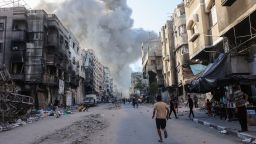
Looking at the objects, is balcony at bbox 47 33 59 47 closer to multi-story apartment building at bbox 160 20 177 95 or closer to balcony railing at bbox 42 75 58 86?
balcony railing at bbox 42 75 58 86

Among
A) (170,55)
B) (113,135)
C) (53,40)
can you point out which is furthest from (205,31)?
(170,55)

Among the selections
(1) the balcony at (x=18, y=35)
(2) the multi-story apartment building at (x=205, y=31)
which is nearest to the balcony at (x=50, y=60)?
(1) the balcony at (x=18, y=35)

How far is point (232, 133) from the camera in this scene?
1302 cm

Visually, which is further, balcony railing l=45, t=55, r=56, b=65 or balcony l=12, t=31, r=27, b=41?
balcony railing l=45, t=55, r=56, b=65

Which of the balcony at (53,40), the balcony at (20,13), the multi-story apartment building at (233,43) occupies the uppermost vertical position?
the balcony at (20,13)

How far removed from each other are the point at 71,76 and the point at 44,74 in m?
18.2

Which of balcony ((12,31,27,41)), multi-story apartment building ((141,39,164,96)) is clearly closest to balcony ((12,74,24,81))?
balcony ((12,31,27,41))

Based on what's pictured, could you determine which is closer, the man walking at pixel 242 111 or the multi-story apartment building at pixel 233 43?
the man walking at pixel 242 111

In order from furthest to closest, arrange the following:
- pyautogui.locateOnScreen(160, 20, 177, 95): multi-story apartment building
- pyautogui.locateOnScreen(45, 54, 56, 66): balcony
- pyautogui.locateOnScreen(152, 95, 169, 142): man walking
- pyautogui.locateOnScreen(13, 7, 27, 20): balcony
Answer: pyautogui.locateOnScreen(160, 20, 177, 95): multi-story apartment building < pyautogui.locateOnScreen(45, 54, 56, 66): balcony < pyautogui.locateOnScreen(13, 7, 27, 20): balcony < pyautogui.locateOnScreen(152, 95, 169, 142): man walking

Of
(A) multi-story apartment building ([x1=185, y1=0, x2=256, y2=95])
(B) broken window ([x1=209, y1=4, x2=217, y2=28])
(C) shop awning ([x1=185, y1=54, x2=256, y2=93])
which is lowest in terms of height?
(C) shop awning ([x1=185, y1=54, x2=256, y2=93])

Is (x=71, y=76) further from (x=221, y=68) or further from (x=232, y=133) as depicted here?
(x=232, y=133)

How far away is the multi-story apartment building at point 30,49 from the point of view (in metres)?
49.1

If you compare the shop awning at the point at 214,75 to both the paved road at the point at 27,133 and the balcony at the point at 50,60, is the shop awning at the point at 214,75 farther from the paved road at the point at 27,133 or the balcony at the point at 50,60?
the balcony at the point at 50,60

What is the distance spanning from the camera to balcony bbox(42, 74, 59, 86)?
50325mm
